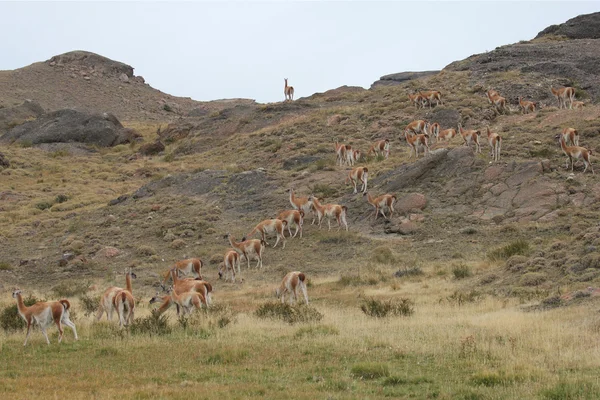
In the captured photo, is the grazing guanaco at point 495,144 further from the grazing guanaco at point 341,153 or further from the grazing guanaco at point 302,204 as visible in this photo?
the grazing guanaco at point 302,204

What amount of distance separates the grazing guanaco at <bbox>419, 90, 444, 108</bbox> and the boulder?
30.8m

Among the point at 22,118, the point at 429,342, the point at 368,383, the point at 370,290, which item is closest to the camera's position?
the point at 368,383

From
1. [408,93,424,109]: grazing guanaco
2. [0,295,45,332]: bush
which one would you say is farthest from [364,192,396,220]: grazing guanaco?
[408,93,424,109]: grazing guanaco

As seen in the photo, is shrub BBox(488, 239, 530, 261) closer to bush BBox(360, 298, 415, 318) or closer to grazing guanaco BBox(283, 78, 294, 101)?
bush BBox(360, 298, 415, 318)

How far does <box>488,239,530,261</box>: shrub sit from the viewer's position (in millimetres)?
23531

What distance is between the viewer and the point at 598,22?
195ft

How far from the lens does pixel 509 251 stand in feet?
77.6

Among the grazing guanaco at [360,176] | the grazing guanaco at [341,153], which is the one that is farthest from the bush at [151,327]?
the grazing guanaco at [341,153]

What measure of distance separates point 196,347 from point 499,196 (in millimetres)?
19184

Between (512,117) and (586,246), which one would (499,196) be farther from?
(512,117)

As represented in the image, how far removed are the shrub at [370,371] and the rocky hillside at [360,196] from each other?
330 inches

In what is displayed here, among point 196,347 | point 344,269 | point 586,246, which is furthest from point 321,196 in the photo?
point 196,347

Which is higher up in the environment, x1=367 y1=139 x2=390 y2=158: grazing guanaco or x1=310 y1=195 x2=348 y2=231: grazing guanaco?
x1=367 y1=139 x2=390 y2=158: grazing guanaco

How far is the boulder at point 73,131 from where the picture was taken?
64500 mm
